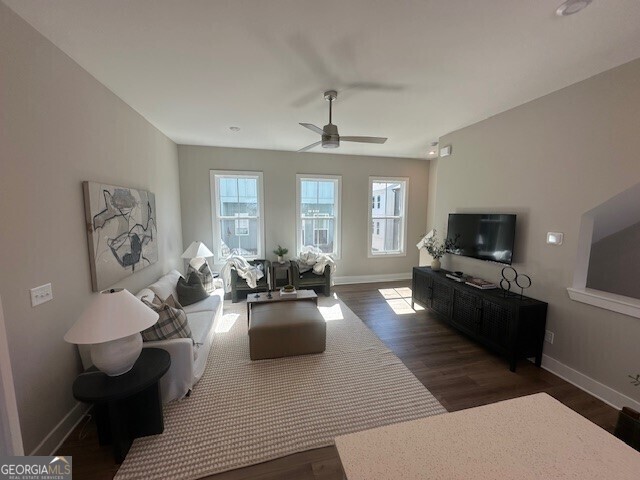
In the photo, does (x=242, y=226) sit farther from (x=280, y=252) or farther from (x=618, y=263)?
(x=618, y=263)

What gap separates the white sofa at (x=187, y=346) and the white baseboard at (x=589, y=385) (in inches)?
136

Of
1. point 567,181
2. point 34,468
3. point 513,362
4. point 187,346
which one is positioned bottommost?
point 513,362

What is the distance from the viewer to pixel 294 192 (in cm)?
531

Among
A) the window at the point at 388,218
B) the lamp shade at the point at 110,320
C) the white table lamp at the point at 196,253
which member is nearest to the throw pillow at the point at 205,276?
the white table lamp at the point at 196,253

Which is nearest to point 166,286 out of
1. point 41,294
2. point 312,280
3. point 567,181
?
point 41,294

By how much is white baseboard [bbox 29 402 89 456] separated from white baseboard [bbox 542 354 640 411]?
4.20 meters

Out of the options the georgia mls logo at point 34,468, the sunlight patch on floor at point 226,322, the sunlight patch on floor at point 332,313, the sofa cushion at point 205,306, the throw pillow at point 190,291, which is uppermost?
the throw pillow at point 190,291

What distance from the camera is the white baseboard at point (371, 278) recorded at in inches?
227

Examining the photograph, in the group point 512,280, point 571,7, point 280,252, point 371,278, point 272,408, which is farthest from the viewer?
point 371,278

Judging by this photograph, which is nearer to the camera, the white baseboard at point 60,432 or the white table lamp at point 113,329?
the white table lamp at point 113,329

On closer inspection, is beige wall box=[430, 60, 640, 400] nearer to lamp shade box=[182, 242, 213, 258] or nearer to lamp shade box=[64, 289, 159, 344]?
lamp shade box=[64, 289, 159, 344]

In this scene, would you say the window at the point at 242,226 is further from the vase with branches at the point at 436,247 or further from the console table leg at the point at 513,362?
the console table leg at the point at 513,362

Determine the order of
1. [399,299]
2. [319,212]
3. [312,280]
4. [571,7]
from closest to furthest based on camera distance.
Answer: [571,7]
[399,299]
[312,280]
[319,212]

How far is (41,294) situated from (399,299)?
14.8 feet
